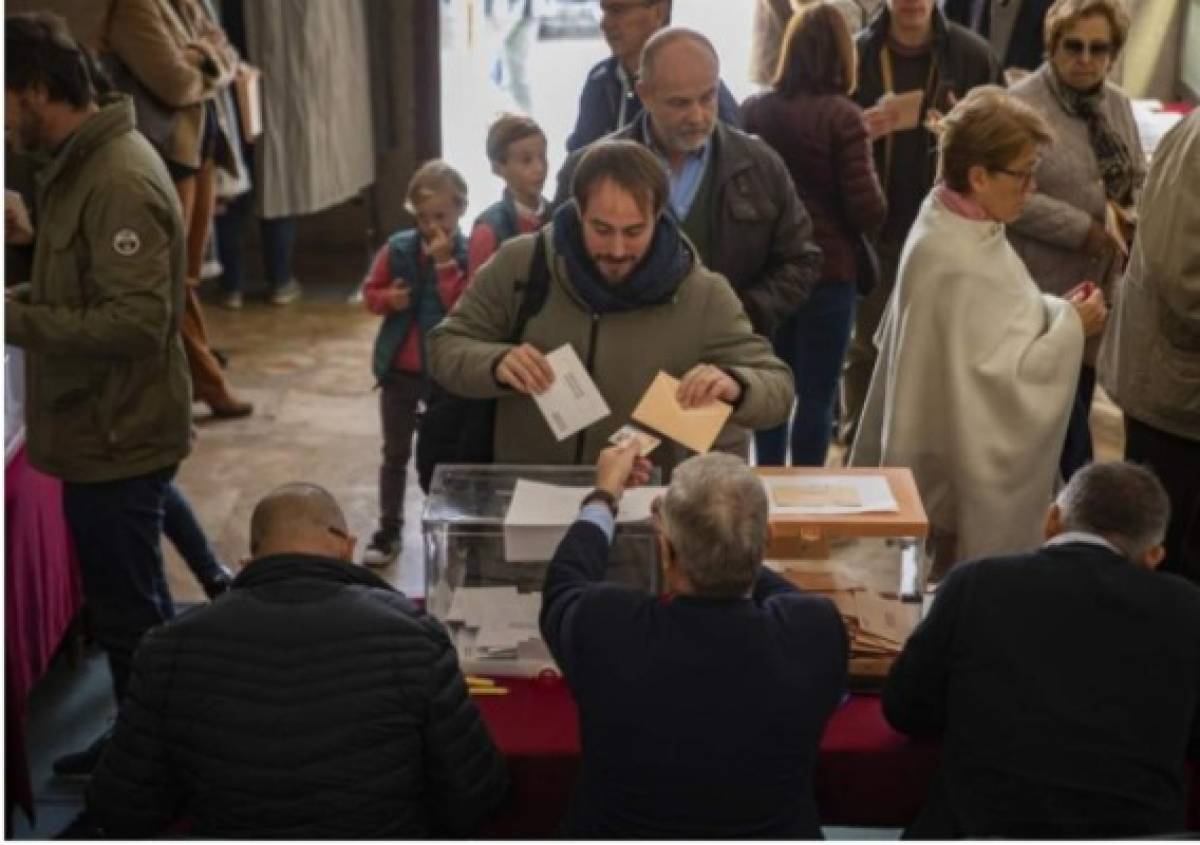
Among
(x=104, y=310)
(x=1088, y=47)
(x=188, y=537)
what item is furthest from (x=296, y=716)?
(x=1088, y=47)

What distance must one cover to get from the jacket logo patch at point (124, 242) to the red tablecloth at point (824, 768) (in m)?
1.26

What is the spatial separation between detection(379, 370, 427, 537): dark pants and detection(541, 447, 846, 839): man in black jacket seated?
2.43m

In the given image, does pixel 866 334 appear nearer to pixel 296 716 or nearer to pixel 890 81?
pixel 890 81

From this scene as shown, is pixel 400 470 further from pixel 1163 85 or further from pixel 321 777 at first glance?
pixel 1163 85

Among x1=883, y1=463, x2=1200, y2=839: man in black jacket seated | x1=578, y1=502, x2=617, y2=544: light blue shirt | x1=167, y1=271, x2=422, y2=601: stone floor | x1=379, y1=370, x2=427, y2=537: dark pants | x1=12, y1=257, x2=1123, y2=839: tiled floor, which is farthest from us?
x1=167, y1=271, x2=422, y2=601: stone floor

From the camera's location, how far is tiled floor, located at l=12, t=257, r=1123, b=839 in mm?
4375

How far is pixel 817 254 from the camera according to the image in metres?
4.25

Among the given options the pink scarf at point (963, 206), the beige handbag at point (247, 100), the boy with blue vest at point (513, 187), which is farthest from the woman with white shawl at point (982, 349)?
the beige handbag at point (247, 100)

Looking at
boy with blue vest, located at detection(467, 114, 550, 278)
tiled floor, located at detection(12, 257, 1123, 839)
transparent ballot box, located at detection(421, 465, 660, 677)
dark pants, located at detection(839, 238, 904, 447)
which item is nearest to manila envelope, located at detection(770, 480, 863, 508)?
transparent ballot box, located at detection(421, 465, 660, 677)

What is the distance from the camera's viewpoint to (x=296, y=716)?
261 centimetres

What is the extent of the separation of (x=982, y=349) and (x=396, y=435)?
2.06m

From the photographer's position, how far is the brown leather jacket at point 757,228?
410 cm

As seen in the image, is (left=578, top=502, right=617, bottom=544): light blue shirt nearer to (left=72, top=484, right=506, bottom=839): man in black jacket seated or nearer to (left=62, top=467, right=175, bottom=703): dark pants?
(left=72, top=484, right=506, bottom=839): man in black jacket seated

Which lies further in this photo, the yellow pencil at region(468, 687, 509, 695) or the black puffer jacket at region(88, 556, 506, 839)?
the yellow pencil at region(468, 687, 509, 695)
